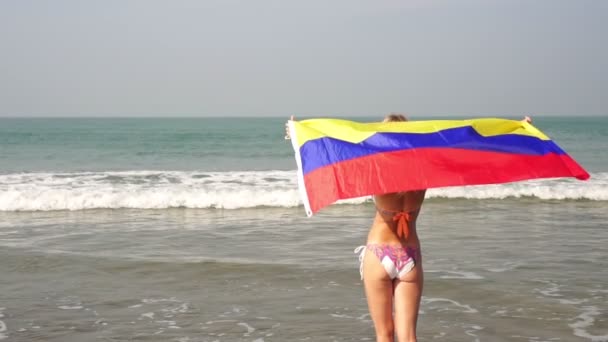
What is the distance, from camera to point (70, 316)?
6398 mm

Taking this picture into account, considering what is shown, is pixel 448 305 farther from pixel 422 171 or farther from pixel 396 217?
pixel 422 171

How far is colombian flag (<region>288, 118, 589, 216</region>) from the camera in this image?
12.1ft

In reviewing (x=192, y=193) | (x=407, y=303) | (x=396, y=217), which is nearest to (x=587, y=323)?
(x=407, y=303)

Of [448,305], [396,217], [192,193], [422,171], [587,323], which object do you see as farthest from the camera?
[192,193]

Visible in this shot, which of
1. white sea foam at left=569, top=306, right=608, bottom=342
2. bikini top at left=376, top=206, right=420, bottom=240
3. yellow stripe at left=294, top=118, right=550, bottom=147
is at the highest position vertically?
yellow stripe at left=294, top=118, right=550, bottom=147

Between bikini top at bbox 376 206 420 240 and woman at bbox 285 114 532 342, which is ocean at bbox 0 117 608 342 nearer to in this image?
woman at bbox 285 114 532 342

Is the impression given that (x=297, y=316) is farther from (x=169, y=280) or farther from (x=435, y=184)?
(x=435, y=184)

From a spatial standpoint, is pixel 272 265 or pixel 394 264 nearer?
pixel 394 264

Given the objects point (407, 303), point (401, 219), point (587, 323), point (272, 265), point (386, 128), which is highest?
point (386, 128)

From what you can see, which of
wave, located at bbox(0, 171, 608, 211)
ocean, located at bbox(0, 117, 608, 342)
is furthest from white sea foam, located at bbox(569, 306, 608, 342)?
wave, located at bbox(0, 171, 608, 211)

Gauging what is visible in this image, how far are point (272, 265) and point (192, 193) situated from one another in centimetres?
729

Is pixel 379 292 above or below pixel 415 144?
below

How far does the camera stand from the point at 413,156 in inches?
151

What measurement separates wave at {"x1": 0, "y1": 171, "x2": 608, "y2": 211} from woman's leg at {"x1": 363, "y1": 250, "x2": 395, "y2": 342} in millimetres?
10244
